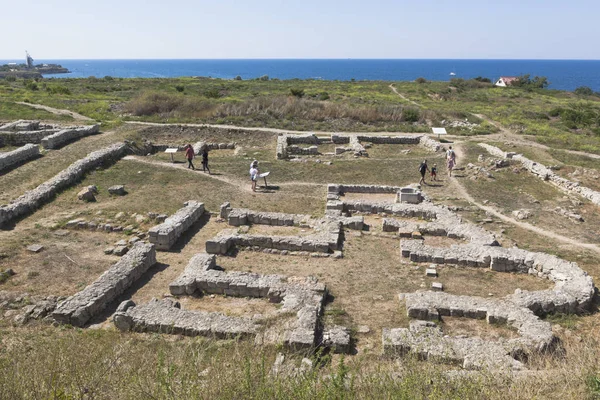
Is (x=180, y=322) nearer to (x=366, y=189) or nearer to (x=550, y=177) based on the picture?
(x=366, y=189)

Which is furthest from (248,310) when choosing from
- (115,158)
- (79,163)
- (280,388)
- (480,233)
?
(115,158)

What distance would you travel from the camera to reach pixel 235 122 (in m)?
40.3

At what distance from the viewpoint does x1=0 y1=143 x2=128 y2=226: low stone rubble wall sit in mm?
17500

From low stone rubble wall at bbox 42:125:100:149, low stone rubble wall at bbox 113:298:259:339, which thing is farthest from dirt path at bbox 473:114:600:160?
low stone rubble wall at bbox 42:125:100:149

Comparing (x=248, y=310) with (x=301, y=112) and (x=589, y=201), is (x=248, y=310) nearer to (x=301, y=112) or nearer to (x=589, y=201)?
(x=589, y=201)

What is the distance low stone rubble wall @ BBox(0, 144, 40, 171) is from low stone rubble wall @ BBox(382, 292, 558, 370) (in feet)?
77.1

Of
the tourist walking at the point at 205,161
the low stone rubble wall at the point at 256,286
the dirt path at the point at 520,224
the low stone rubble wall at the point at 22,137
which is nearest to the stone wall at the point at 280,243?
the low stone rubble wall at the point at 256,286

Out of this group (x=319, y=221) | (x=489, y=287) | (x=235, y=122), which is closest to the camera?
(x=489, y=287)

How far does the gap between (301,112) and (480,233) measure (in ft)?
101

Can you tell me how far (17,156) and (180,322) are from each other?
20108 mm

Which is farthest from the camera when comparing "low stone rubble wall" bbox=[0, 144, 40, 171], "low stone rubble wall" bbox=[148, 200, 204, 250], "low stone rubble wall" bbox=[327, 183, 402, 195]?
"low stone rubble wall" bbox=[0, 144, 40, 171]

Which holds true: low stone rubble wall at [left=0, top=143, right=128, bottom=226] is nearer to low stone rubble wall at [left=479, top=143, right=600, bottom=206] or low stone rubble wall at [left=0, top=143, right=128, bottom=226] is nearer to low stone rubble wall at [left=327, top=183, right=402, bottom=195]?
low stone rubble wall at [left=327, top=183, right=402, bottom=195]

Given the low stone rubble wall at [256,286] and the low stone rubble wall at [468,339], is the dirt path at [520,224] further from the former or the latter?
the low stone rubble wall at [256,286]

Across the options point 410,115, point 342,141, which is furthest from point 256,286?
point 410,115
